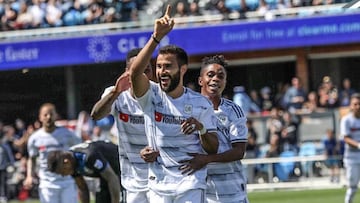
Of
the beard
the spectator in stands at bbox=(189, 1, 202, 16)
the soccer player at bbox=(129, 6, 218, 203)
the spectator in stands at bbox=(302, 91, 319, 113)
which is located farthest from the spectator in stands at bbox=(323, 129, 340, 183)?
the beard

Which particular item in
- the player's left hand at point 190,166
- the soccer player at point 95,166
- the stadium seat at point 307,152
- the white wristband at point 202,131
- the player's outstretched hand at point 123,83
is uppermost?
the player's outstretched hand at point 123,83

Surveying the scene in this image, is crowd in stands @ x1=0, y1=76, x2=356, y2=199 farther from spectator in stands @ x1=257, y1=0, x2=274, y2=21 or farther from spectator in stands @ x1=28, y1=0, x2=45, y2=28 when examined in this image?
spectator in stands @ x1=28, y1=0, x2=45, y2=28

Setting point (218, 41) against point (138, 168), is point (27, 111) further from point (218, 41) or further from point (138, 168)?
point (138, 168)

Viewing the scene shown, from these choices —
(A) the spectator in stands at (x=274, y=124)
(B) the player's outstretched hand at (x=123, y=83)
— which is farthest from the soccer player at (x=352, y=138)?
(B) the player's outstretched hand at (x=123, y=83)

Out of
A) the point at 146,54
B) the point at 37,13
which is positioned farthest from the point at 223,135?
the point at 37,13

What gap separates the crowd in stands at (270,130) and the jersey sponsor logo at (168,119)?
14.9 m

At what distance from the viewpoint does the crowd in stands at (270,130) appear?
2380cm

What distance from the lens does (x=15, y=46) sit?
2962cm

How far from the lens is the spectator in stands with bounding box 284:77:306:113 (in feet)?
84.2

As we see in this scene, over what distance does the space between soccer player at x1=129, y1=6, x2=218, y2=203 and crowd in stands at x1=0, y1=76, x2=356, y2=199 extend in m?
14.9

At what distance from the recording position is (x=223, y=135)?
8859 mm

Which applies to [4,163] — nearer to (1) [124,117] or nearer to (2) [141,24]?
(2) [141,24]

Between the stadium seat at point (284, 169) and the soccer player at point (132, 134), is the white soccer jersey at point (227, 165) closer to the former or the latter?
the soccer player at point (132, 134)

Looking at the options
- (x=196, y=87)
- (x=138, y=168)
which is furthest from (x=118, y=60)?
(x=138, y=168)
